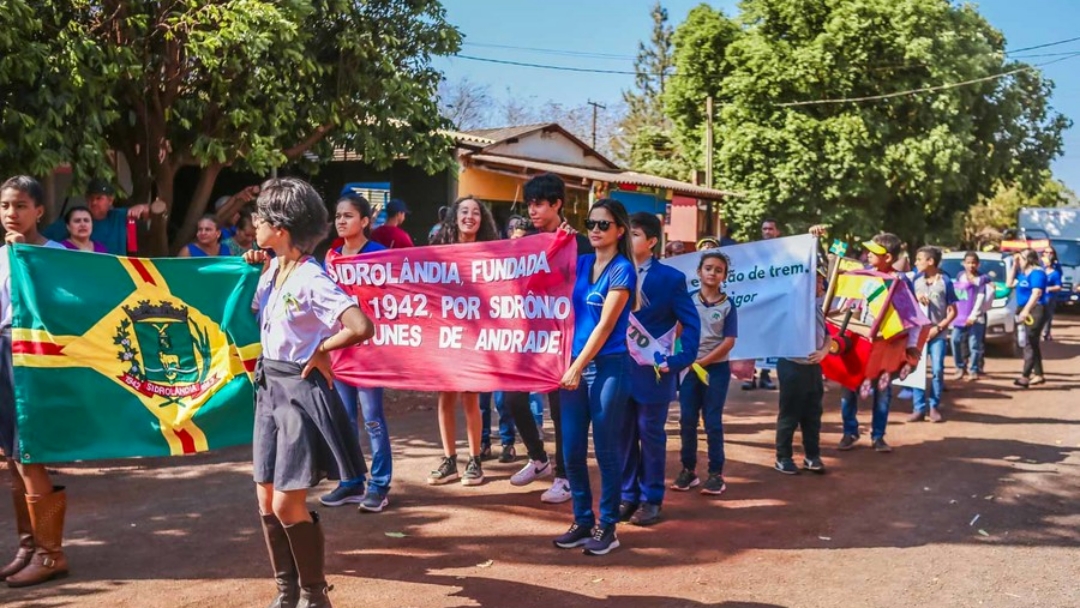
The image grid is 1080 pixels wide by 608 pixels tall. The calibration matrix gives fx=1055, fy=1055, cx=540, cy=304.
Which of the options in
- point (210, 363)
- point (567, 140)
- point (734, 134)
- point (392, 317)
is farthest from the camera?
point (734, 134)

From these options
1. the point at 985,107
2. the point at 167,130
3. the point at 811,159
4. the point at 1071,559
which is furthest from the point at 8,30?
the point at 985,107

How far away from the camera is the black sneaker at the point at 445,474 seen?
7434 millimetres

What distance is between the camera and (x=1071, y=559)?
5.94 metres

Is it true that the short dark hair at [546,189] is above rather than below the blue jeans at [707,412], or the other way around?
above

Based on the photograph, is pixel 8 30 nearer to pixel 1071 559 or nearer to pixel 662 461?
pixel 662 461

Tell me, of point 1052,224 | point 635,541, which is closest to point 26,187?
point 635,541

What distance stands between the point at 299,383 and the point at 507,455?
3.92m

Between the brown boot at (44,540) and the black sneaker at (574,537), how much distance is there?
257 cm

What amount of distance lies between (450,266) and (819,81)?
24750mm

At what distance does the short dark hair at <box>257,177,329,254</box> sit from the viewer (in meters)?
4.46

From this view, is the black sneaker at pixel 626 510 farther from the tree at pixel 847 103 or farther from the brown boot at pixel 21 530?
the tree at pixel 847 103

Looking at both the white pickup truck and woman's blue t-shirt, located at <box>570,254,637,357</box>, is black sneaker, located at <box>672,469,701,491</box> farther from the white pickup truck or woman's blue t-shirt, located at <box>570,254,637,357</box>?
the white pickup truck

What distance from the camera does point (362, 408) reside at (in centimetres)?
677

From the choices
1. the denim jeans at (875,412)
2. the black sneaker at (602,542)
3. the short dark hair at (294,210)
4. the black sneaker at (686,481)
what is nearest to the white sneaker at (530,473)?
the black sneaker at (686,481)
